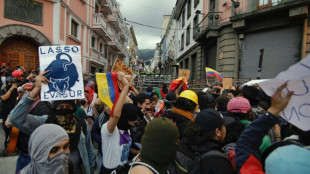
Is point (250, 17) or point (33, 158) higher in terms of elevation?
point (250, 17)

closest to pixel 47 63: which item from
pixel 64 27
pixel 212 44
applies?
pixel 64 27

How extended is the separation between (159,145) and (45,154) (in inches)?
36.0

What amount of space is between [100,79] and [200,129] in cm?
163

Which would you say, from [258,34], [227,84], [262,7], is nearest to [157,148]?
[227,84]

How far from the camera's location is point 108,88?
2752mm

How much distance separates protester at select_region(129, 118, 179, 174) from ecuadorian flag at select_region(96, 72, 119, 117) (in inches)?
52.3

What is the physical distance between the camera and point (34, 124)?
2.08 meters

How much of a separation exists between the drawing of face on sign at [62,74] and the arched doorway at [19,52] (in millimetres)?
10604

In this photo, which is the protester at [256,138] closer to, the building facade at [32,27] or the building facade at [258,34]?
the building facade at [258,34]

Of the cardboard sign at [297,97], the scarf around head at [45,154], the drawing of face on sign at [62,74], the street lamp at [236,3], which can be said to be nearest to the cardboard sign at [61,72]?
the drawing of face on sign at [62,74]

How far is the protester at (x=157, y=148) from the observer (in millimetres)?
1411

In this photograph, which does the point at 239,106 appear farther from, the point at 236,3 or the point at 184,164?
the point at 236,3

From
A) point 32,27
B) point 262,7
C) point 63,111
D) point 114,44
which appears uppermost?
point 114,44

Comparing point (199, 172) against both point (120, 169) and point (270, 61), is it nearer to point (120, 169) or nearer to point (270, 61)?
point (120, 169)
